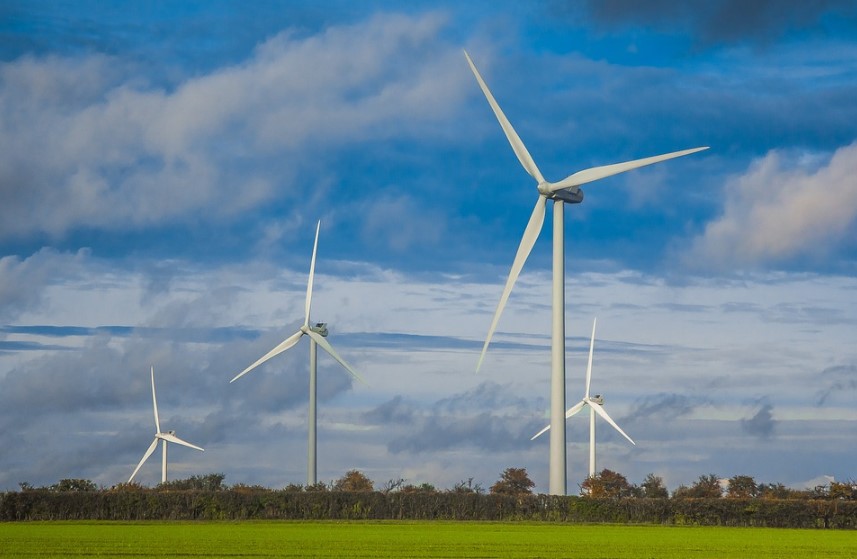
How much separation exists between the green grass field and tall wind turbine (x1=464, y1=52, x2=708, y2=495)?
4570 mm

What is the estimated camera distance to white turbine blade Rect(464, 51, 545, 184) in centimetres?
6869

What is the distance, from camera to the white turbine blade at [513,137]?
6869 cm

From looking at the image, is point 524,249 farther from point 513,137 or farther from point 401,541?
point 401,541

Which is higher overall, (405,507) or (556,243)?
(556,243)

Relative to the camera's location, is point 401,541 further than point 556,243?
No

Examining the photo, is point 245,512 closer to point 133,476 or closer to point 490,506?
point 490,506

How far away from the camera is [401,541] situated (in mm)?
48094

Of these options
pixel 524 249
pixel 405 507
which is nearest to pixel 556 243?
pixel 524 249

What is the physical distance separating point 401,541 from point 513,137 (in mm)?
29064

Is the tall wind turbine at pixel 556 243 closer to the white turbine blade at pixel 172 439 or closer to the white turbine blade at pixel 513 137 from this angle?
the white turbine blade at pixel 513 137

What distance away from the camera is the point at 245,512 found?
71750 mm

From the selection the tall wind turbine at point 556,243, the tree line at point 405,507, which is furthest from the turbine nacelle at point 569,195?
the tree line at point 405,507

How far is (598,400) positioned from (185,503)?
3720 cm

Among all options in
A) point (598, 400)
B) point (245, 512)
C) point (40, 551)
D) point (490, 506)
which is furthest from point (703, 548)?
point (598, 400)
